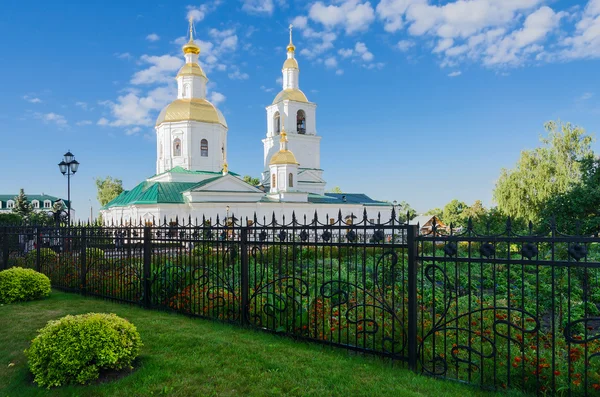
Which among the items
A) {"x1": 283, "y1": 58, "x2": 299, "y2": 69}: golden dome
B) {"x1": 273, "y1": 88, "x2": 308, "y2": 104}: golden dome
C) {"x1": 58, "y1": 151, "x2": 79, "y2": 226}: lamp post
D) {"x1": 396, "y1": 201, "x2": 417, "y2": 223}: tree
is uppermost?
{"x1": 283, "y1": 58, "x2": 299, "y2": 69}: golden dome

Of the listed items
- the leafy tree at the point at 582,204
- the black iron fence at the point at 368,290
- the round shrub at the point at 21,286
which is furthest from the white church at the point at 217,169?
the round shrub at the point at 21,286

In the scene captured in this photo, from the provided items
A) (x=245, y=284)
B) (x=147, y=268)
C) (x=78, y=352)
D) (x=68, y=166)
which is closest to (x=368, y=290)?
(x=245, y=284)

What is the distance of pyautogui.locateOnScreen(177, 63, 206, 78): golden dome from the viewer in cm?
3391

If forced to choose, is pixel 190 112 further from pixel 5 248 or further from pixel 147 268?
pixel 147 268

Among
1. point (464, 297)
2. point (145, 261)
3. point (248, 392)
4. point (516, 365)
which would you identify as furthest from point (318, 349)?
point (464, 297)

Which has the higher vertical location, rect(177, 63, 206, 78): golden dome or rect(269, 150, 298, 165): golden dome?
rect(177, 63, 206, 78): golden dome

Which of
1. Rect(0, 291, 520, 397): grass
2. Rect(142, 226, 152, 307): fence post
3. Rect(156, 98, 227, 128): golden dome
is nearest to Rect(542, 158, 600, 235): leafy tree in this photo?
Rect(0, 291, 520, 397): grass

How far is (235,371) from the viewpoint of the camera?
13.9 ft

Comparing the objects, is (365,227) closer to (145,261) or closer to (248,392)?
(248,392)

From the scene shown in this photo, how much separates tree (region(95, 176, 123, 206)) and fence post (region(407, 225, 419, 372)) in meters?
54.3

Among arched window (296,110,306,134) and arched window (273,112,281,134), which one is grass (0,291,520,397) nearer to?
arched window (296,110,306,134)

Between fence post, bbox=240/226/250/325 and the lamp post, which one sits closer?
fence post, bbox=240/226/250/325

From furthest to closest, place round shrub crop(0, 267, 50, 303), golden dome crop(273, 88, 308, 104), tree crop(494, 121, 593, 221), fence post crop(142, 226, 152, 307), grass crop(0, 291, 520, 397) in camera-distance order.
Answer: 1. golden dome crop(273, 88, 308, 104)
2. tree crop(494, 121, 593, 221)
3. round shrub crop(0, 267, 50, 303)
4. fence post crop(142, 226, 152, 307)
5. grass crop(0, 291, 520, 397)

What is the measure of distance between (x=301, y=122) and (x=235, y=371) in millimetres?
35752
